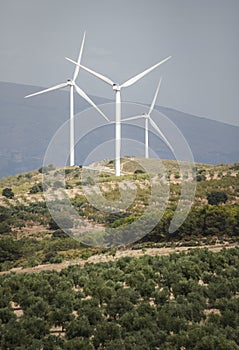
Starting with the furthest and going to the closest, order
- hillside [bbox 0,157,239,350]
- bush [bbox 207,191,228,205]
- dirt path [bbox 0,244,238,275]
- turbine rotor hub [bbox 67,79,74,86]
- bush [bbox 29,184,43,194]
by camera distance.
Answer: bush [bbox 29,184,43,194]
turbine rotor hub [bbox 67,79,74,86]
bush [bbox 207,191,228,205]
dirt path [bbox 0,244,238,275]
hillside [bbox 0,157,239,350]

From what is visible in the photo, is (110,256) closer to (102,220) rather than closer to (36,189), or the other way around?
(102,220)

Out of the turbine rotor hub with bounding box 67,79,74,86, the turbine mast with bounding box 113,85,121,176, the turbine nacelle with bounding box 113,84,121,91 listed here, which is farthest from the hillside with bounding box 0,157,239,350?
the turbine rotor hub with bounding box 67,79,74,86

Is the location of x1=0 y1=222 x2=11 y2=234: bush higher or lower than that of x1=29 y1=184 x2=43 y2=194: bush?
higher

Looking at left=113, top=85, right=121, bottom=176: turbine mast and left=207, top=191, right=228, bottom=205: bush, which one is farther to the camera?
left=207, top=191, right=228, bottom=205: bush

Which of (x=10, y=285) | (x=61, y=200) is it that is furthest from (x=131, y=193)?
(x=10, y=285)

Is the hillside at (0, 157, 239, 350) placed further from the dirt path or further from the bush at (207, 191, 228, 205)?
the bush at (207, 191, 228, 205)

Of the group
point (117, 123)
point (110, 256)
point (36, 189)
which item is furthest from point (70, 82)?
point (110, 256)

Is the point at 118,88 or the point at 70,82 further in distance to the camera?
the point at 70,82

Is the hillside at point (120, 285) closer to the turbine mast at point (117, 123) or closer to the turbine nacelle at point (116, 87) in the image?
the turbine mast at point (117, 123)

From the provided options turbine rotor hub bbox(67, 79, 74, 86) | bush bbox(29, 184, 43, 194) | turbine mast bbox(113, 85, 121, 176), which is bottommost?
bush bbox(29, 184, 43, 194)

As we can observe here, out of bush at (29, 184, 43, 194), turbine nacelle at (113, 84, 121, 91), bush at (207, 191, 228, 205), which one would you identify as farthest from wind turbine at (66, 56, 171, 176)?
bush at (29, 184, 43, 194)

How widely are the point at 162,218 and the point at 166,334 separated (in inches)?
1343

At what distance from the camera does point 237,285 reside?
33.7 m

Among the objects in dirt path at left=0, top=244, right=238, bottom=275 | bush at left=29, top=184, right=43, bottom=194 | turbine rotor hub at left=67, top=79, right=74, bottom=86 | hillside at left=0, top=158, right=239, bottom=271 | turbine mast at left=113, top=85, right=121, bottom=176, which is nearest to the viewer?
dirt path at left=0, top=244, right=238, bottom=275
